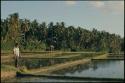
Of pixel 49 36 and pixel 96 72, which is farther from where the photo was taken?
pixel 49 36

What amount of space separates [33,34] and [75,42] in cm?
1385

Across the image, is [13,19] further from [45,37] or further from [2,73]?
[2,73]

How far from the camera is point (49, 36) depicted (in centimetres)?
8419

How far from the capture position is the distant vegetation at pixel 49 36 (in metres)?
62.5

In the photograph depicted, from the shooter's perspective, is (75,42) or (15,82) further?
(75,42)

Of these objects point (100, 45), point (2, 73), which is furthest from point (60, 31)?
point (2, 73)

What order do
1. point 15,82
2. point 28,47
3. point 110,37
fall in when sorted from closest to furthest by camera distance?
point 15,82
point 28,47
point 110,37

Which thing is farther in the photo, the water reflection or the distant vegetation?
the distant vegetation

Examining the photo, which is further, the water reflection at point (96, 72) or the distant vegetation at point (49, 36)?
the distant vegetation at point (49, 36)

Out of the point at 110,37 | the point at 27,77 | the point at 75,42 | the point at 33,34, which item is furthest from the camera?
the point at 110,37

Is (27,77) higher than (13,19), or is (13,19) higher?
(13,19)

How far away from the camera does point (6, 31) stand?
211 feet

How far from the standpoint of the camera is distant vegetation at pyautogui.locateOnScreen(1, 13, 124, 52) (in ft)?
205

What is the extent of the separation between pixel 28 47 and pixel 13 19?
18.9 ft
